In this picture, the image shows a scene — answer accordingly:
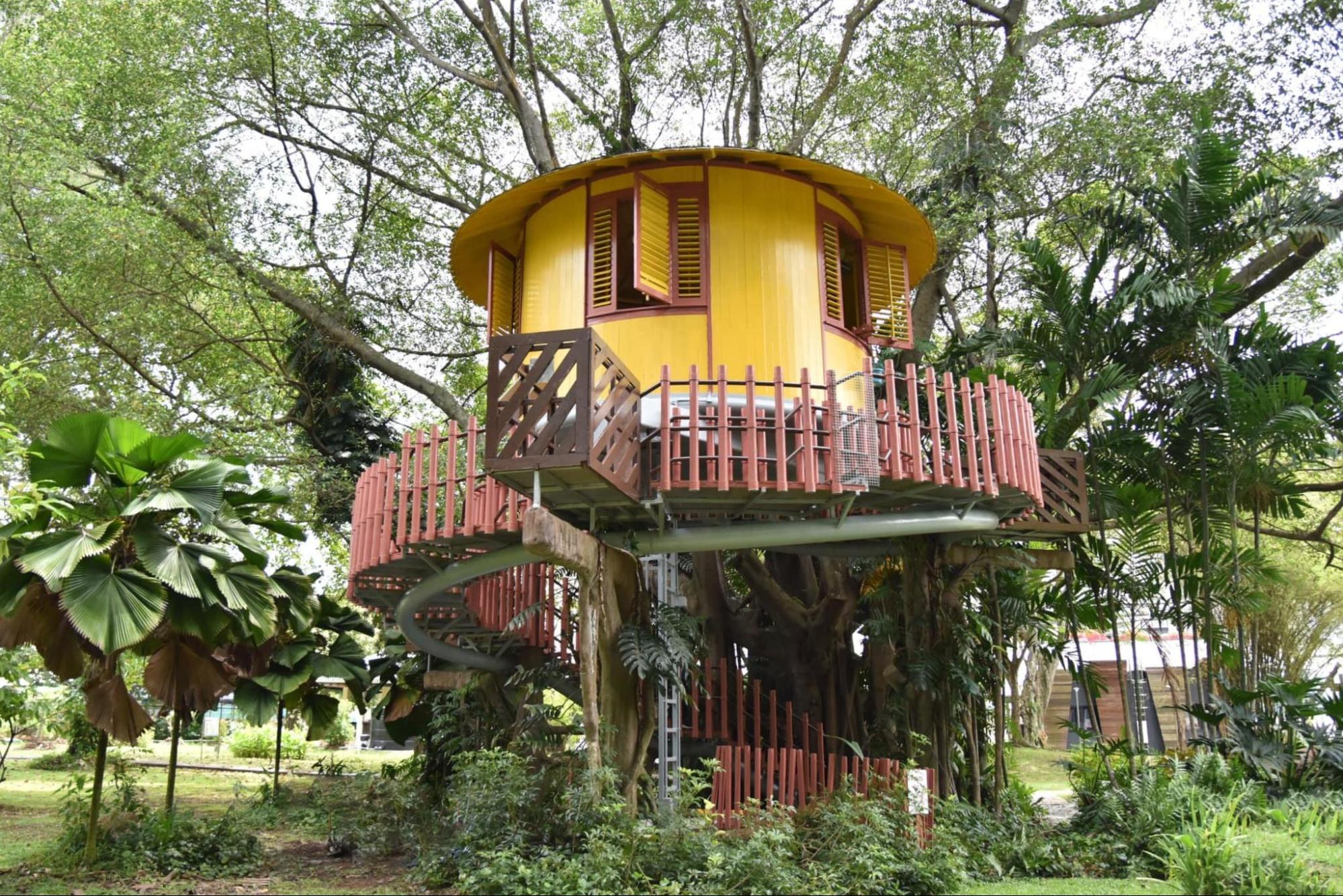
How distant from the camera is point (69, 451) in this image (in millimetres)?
9516

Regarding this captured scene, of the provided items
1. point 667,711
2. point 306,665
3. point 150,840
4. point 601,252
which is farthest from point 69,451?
point 667,711

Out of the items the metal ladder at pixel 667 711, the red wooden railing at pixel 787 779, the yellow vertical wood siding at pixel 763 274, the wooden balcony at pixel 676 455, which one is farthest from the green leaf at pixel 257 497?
the red wooden railing at pixel 787 779

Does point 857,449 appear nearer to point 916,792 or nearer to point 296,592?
point 916,792

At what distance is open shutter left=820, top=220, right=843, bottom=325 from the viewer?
457 inches

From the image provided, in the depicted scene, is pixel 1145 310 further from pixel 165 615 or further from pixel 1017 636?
pixel 165 615

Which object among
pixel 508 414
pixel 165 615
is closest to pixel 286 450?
pixel 165 615

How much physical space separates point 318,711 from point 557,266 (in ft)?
22.8

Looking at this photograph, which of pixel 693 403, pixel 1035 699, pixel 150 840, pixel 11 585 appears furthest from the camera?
pixel 1035 699

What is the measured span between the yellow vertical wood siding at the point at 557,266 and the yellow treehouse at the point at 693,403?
0.03m

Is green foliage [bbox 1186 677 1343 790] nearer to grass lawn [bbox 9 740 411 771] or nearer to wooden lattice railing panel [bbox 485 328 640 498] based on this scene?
wooden lattice railing panel [bbox 485 328 640 498]

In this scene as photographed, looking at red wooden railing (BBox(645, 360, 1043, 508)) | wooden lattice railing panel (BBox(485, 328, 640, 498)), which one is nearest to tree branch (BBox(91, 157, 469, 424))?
red wooden railing (BBox(645, 360, 1043, 508))

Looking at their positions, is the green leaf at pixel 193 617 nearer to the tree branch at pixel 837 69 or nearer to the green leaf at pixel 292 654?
the green leaf at pixel 292 654

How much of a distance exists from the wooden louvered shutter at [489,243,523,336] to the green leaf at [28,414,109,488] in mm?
4501

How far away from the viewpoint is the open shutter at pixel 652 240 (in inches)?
413
